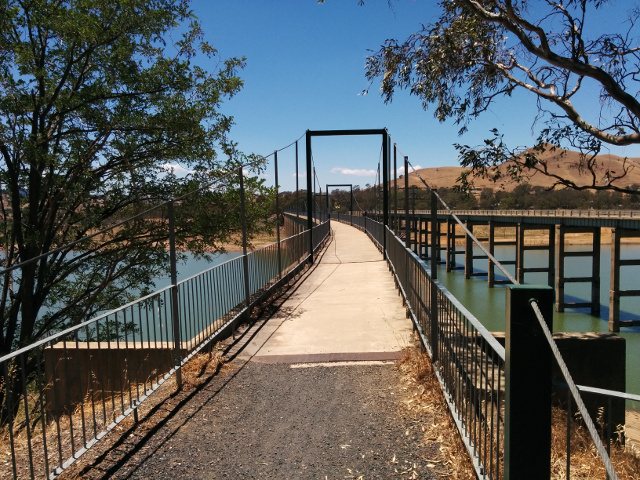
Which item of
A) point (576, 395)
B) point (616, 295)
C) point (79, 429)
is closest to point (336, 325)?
point (79, 429)

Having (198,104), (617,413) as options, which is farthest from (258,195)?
(617,413)

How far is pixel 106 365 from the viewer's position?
600cm

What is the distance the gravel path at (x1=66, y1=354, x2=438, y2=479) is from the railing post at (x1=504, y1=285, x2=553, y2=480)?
1108mm

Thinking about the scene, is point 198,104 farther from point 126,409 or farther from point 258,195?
point 126,409

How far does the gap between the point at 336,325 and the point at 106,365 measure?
305cm

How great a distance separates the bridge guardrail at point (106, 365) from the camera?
3.11m

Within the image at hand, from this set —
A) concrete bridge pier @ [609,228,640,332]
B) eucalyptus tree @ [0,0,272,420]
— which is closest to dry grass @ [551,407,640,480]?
eucalyptus tree @ [0,0,272,420]

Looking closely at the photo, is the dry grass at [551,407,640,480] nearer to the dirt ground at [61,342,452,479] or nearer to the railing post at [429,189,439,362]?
the dirt ground at [61,342,452,479]

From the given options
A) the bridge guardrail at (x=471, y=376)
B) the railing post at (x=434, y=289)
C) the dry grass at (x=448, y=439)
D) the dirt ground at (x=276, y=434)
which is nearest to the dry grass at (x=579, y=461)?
the dry grass at (x=448, y=439)

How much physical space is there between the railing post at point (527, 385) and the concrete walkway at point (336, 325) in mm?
3424

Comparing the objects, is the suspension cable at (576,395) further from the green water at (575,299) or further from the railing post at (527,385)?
the green water at (575,299)

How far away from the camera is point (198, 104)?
1073 centimetres

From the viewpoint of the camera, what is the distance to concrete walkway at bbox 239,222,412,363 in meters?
5.84

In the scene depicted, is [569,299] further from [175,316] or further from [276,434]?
[276,434]
